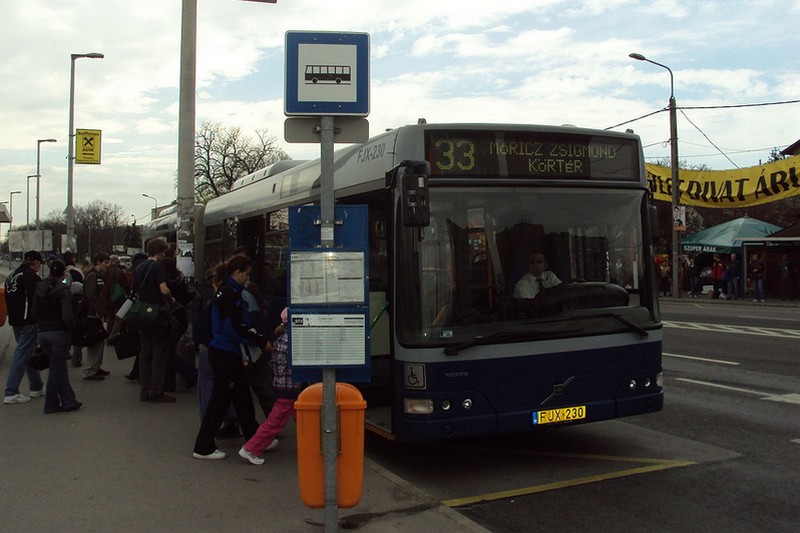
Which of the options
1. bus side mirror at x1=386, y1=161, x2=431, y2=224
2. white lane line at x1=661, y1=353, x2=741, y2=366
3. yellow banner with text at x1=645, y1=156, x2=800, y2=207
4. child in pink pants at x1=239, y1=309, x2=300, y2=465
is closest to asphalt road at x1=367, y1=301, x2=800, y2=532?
child in pink pants at x1=239, y1=309, x2=300, y2=465

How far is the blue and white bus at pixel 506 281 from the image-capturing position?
5.96 meters

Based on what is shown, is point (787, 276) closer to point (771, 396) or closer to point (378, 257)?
point (771, 396)

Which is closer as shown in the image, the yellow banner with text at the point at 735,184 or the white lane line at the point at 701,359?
the white lane line at the point at 701,359

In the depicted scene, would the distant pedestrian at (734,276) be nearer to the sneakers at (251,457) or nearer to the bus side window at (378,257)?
the bus side window at (378,257)

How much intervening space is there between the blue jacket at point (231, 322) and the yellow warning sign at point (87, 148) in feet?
63.7

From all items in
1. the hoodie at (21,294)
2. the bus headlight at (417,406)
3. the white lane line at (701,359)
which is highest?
the hoodie at (21,294)

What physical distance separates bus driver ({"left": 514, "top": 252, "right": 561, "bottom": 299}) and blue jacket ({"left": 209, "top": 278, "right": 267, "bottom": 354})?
2205mm

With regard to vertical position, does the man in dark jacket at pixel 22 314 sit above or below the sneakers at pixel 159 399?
above

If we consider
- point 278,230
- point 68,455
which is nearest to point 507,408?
point 68,455

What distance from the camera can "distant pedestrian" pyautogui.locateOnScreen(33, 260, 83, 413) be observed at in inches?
333

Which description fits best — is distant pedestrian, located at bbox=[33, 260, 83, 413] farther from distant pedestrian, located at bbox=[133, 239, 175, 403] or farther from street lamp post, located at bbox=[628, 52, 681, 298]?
street lamp post, located at bbox=[628, 52, 681, 298]

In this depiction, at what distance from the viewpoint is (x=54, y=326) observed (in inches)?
335

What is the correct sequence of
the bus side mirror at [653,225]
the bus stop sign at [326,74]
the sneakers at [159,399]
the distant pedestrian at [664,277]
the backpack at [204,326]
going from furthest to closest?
1. the distant pedestrian at [664,277]
2. the sneakers at [159,399]
3. the bus side mirror at [653,225]
4. the backpack at [204,326]
5. the bus stop sign at [326,74]

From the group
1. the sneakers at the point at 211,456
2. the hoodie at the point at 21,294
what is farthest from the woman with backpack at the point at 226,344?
the hoodie at the point at 21,294
